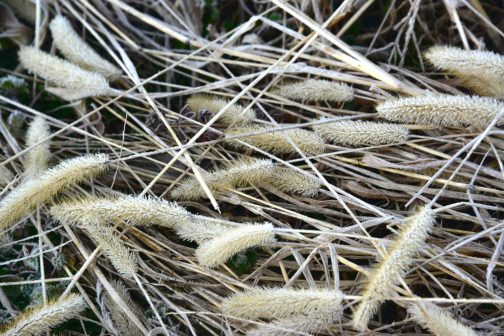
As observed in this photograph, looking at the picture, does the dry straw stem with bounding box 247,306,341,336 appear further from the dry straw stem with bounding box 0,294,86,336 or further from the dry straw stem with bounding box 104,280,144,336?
the dry straw stem with bounding box 0,294,86,336

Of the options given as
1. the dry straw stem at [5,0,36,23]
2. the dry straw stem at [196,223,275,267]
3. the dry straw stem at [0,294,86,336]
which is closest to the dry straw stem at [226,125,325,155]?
the dry straw stem at [196,223,275,267]

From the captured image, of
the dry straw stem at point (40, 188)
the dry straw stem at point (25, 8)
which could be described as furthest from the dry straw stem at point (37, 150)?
the dry straw stem at point (25, 8)

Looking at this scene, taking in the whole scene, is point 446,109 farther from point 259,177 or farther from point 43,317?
point 43,317

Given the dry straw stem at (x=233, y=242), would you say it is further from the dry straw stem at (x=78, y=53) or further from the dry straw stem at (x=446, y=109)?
the dry straw stem at (x=78, y=53)

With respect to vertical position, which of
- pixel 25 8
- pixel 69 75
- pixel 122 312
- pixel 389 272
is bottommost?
pixel 122 312

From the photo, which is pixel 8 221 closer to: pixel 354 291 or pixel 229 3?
pixel 354 291

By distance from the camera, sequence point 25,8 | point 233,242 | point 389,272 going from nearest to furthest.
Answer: point 389,272
point 233,242
point 25,8

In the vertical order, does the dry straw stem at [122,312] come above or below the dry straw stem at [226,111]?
below

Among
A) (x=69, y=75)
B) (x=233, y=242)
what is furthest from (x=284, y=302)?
(x=69, y=75)
